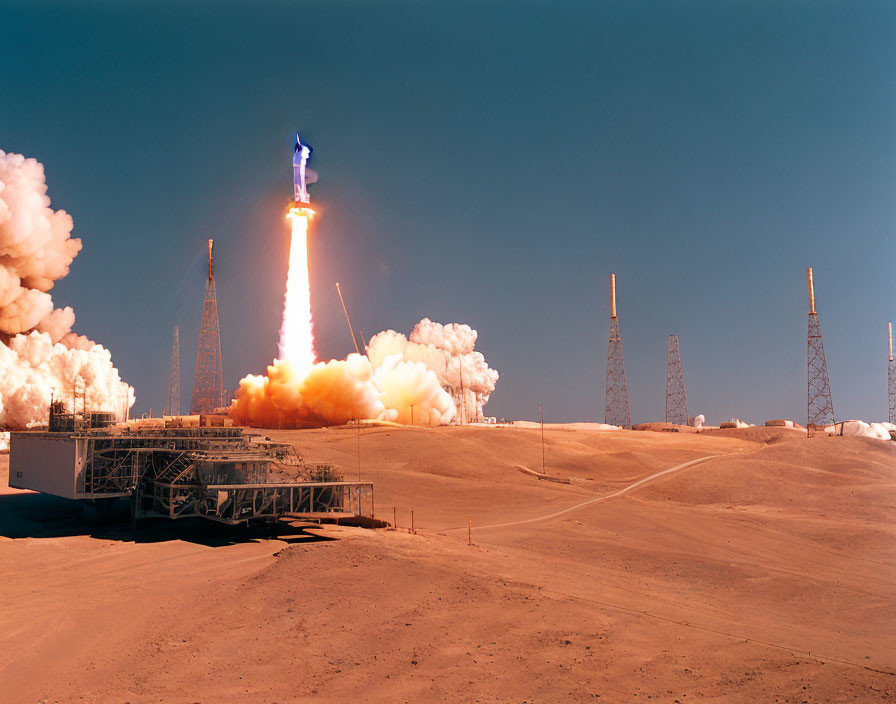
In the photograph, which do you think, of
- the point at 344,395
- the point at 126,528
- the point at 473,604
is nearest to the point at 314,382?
the point at 344,395

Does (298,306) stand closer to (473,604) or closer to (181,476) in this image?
(181,476)

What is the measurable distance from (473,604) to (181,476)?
21.6 m

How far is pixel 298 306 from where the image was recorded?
267 feet

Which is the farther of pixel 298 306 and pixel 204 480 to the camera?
pixel 298 306

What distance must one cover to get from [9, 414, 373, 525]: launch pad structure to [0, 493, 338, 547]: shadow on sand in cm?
99

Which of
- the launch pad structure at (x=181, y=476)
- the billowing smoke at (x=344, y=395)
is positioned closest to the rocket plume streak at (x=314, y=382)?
the billowing smoke at (x=344, y=395)

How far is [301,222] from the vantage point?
250ft

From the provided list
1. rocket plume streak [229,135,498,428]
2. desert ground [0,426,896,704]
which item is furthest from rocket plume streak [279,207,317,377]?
desert ground [0,426,896,704]

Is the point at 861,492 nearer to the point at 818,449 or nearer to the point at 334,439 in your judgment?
the point at 818,449

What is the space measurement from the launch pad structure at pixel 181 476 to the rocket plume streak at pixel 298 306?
32993 millimetres

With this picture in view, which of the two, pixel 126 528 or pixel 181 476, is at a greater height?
pixel 181 476

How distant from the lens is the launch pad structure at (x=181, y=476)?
39.2 m

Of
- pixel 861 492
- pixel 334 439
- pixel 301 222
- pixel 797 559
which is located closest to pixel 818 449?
pixel 861 492

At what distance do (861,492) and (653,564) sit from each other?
27.8m
